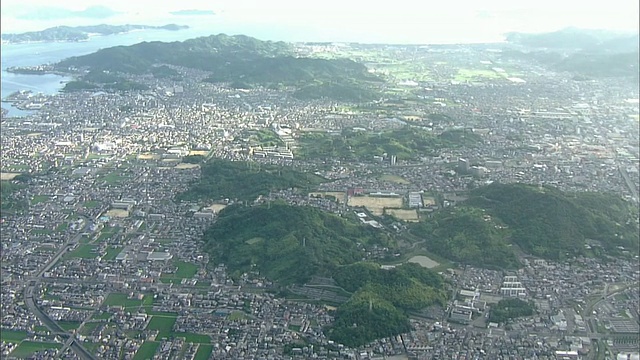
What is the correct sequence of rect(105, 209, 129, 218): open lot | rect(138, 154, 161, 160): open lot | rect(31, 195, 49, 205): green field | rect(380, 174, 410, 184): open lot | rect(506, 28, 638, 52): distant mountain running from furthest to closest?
rect(506, 28, 638, 52): distant mountain, rect(138, 154, 161, 160): open lot, rect(380, 174, 410, 184): open lot, rect(31, 195, 49, 205): green field, rect(105, 209, 129, 218): open lot

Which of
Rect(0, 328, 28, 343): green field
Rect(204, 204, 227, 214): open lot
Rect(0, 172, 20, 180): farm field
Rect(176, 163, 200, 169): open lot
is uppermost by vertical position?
Rect(204, 204, 227, 214): open lot

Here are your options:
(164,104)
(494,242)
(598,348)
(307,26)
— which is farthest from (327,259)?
(307,26)

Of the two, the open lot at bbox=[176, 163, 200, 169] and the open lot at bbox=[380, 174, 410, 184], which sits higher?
the open lot at bbox=[380, 174, 410, 184]

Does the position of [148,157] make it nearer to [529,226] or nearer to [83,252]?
[83,252]

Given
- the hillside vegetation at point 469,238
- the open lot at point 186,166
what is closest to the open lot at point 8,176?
the open lot at point 186,166

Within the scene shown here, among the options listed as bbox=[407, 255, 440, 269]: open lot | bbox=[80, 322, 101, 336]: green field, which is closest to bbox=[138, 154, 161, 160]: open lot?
bbox=[80, 322, 101, 336]: green field

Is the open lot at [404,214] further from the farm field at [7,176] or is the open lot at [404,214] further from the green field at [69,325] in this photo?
the farm field at [7,176]

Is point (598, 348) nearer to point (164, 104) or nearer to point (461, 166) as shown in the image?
point (461, 166)

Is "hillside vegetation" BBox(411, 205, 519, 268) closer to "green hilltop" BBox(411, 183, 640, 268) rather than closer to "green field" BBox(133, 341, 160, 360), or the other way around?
"green hilltop" BBox(411, 183, 640, 268)
